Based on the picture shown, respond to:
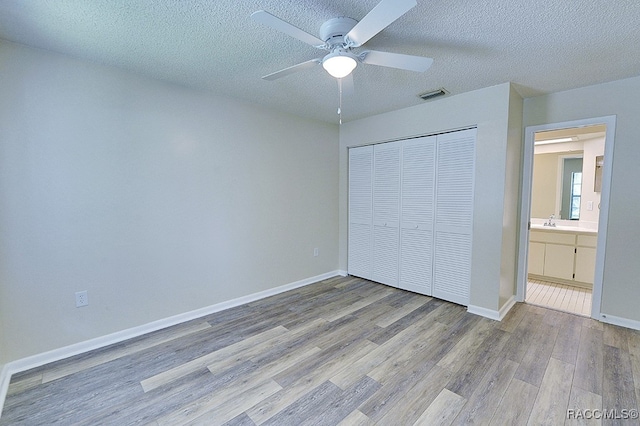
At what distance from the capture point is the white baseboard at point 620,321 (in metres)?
2.61

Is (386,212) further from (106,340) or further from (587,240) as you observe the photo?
(106,340)

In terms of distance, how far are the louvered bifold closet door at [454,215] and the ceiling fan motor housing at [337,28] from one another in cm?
198

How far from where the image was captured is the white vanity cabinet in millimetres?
3693

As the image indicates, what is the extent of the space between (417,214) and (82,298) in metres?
3.46

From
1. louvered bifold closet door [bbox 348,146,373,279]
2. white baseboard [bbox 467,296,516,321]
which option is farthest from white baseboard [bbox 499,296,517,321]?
louvered bifold closet door [bbox 348,146,373,279]

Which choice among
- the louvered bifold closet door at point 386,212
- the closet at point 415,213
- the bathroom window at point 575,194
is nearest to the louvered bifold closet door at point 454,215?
the closet at point 415,213

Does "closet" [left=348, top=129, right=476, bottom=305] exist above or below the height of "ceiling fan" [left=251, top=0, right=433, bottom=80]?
below

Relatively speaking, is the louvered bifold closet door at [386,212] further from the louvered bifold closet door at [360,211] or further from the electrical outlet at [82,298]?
the electrical outlet at [82,298]

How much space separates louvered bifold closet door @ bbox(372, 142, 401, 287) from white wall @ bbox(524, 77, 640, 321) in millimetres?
1897

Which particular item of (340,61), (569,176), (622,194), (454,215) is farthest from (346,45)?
(569,176)

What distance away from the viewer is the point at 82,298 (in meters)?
2.28

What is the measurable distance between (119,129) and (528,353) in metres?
3.88

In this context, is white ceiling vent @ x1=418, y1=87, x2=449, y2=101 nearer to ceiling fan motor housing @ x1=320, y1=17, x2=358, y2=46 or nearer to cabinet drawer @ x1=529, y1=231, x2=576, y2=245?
ceiling fan motor housing @ x1=320, y1=17, x2=358, y2=46

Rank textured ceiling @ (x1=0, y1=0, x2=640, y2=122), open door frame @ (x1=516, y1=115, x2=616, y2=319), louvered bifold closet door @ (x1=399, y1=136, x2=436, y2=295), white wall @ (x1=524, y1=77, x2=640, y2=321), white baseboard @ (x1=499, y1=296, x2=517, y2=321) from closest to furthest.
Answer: textured ceiling @ (x1=0, y1=0, x2=640, y2=122) → white wall @ (x1=524, y1=77, x2=640, y2=321) → open door frame @ (x1=516, y1=115, x2=616, y2=319) → white baseboard @ (x1=499, y1=296, x2=517, y2=321) → louvered bifold closet door @ (x1=399, y1=136, x2=436, y2=295)
